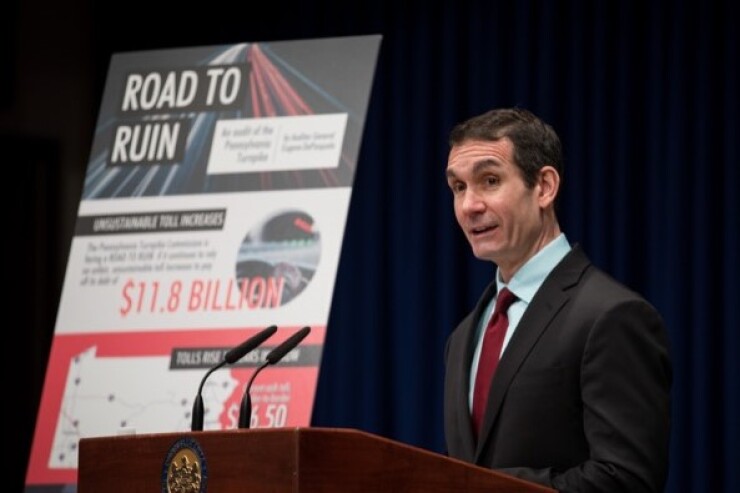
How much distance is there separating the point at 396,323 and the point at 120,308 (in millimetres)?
1778

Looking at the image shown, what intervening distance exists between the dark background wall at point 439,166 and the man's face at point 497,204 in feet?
9.32

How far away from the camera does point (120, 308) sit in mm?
4469

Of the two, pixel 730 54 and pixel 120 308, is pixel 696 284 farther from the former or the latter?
pixel 120 308

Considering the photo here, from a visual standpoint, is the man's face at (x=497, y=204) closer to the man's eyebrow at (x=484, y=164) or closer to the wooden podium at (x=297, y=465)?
the man's eyebrow at (x=484, y=164)

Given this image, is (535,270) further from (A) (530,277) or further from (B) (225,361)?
(B) (225,361)

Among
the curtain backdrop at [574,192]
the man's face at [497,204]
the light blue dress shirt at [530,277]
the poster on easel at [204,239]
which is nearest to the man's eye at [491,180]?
the man's face at [497,204]

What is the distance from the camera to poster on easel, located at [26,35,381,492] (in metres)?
4.19

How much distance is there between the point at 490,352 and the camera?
102 inches

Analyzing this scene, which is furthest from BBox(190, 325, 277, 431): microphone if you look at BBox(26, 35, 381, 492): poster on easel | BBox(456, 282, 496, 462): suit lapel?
BBox(26, 35, 381, 492): poster on easel

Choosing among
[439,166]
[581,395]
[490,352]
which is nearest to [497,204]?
[490,352]

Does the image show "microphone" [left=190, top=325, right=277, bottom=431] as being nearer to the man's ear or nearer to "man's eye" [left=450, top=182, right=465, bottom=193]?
"man's eye" [left=450, top=182, right=465, bottom=193]

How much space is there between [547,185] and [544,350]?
0.35 m

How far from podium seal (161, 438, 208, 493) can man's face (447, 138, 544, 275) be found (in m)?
0.72

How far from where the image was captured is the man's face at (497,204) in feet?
8.49
